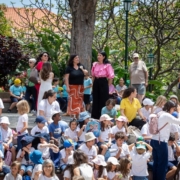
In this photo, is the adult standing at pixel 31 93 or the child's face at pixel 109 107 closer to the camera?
the child's face at pixel 109 107

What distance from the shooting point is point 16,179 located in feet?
30.3

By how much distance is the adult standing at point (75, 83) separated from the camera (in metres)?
12.3

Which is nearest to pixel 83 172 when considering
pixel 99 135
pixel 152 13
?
pixel 99 135

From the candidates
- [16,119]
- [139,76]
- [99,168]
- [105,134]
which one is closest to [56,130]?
[105,134]

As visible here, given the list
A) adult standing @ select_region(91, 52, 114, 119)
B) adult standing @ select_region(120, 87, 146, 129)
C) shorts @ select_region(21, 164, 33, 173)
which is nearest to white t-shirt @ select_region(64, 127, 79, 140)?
shorts @ select_region(21, 164, 33, 173)

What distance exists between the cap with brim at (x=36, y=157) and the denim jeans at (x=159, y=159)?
2.16 meters

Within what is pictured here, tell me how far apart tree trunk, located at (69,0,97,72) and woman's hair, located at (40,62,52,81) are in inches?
115

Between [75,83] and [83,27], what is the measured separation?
2729 mm

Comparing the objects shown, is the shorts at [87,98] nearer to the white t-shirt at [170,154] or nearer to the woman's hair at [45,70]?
the woman's hair at [45,70]

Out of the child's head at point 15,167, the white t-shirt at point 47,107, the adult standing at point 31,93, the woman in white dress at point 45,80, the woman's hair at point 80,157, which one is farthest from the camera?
the adult standing at point 31,93

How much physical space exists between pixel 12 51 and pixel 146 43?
8314 mm

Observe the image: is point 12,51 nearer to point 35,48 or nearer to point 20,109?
point 35,48

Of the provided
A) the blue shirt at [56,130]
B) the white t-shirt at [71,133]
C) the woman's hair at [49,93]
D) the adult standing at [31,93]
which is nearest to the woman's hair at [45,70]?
the woman's hair at [49,93]

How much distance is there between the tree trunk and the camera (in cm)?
1444
